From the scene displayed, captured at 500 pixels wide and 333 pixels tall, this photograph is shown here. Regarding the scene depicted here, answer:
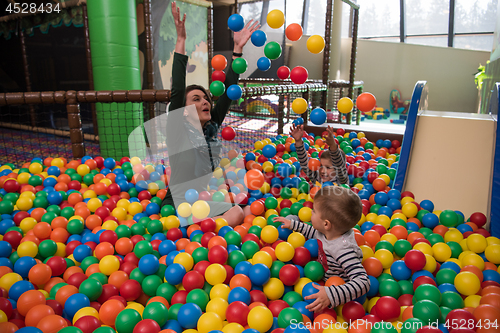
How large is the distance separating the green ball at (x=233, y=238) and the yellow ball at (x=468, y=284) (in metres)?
0.97

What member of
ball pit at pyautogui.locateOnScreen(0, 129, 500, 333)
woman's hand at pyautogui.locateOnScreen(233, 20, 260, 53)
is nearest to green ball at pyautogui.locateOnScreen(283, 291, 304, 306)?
ball pit at pyautogui.locateOnScreen(0, 129, 500, 333)

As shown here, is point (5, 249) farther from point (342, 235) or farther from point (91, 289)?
point (342, 235)

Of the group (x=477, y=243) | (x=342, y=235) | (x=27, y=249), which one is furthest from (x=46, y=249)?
(x=477, y=243)

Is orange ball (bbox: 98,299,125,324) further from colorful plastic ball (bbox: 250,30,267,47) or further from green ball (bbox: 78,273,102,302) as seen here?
colorful plastic ball (bbox: 250,30,267,47)

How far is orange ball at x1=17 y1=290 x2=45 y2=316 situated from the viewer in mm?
1197

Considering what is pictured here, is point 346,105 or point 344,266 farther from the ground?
point 346,105

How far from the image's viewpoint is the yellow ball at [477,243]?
1.58 metres

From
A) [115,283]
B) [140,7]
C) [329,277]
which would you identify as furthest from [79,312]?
[140,7]

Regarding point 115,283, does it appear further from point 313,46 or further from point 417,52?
point 417,52

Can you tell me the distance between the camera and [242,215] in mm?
2104

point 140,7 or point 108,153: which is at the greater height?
point 140,7

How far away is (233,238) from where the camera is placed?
1684mm

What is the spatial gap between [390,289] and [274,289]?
1.53 feet

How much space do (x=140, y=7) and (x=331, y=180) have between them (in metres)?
3.95
